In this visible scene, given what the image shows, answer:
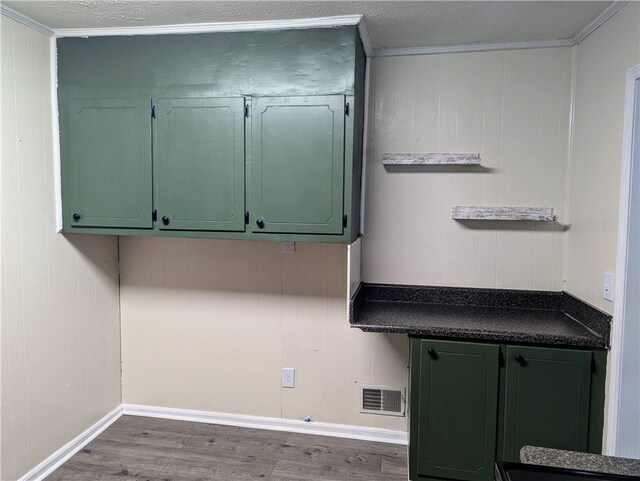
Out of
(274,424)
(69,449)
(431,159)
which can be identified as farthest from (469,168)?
(69,449)

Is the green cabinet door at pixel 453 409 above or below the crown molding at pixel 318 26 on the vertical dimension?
below

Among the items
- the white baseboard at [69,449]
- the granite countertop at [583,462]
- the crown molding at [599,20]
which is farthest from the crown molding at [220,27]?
the white baseboard at [69,449]

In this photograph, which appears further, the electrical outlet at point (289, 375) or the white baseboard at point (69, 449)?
the electrical outlet at point (289, 375)

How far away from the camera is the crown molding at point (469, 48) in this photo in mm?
2299

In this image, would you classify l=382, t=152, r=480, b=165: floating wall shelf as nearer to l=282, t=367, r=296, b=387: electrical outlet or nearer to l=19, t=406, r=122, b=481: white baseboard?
l=282, t=367, r=296, b=387: electrical outlet

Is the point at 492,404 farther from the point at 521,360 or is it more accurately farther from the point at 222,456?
the point at 222,456

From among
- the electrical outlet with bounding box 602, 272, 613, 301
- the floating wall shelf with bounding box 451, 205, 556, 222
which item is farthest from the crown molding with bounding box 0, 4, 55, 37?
the electrical outlet with bounding box 602, 272, 613, 301

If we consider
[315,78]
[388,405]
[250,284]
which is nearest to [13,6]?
[315,78]

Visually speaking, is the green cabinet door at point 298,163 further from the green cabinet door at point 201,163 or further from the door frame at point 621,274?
the door frame at point 621,274

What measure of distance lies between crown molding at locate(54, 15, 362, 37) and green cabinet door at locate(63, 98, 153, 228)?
34 cm

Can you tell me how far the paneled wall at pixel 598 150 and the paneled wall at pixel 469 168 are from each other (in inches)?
4.2

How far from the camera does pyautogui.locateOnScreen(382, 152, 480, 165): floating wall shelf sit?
7.55 ft

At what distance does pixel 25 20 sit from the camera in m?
2.09

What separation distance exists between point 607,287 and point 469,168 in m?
0.90
